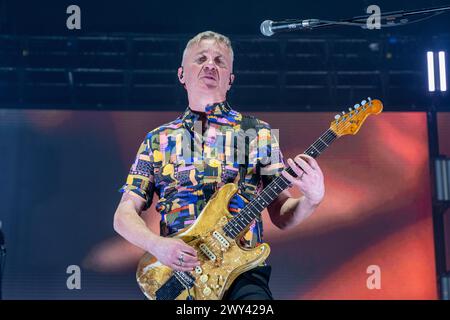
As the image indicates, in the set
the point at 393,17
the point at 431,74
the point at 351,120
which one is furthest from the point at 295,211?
the point at 431,74

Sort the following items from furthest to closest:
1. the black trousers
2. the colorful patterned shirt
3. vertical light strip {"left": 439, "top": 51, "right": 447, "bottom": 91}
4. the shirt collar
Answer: vertical light strip {"left": 439, "top": 51, "right": 447, "bottom": 91}
the shirt collar
the colorful patterned shirt
the black trousers

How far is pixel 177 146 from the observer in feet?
9.93

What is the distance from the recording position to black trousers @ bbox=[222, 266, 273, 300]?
263 centimetres

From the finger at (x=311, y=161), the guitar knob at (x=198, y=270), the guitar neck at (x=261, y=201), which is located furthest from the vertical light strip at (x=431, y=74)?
the guitar knob at (x=198, y=270)

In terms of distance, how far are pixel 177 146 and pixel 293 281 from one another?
210cm

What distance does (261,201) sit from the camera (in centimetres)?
283

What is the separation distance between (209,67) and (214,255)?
971 millimetres

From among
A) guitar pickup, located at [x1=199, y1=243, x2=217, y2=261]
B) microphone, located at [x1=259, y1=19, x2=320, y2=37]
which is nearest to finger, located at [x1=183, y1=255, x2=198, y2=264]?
guitar pickup, located at [x1=199, y1=243, x2=217, y2=261]

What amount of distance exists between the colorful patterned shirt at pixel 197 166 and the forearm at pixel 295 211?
126 mm

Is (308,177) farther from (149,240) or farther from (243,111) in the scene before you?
(243,111)

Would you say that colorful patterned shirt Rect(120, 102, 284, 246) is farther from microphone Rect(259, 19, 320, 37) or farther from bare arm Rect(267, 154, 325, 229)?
microphone Rect(259, 19, 320, 37)

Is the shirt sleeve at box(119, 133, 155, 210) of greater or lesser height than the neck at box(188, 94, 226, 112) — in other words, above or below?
below

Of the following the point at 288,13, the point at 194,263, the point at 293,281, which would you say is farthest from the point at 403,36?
the point at 194,263

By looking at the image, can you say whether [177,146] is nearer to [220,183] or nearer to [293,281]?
[220,183]
